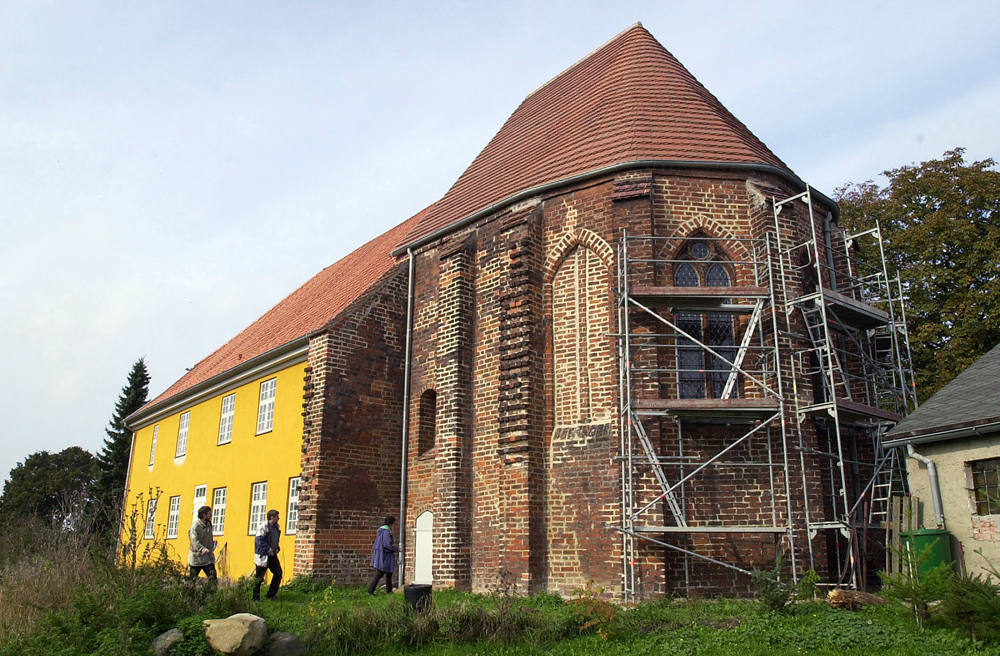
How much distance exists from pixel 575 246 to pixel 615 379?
2.70 meters

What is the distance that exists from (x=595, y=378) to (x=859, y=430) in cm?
483

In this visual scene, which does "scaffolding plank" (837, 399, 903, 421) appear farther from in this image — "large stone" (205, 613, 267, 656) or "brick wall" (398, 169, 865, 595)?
"large stone" (205, 613, 267, 656)

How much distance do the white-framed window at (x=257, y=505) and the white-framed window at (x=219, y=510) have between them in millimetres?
1638

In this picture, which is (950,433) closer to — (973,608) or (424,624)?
(973,608)

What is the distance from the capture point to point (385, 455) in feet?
53.8

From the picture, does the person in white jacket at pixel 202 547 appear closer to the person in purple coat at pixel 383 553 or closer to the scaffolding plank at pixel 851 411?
the person in purple coat at pixel 383 553

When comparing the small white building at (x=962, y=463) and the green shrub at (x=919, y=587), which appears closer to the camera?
the green shrub at (x=919, y=587)

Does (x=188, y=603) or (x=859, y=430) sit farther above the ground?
(x=859, y=430)

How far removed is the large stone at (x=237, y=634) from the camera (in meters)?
8.63

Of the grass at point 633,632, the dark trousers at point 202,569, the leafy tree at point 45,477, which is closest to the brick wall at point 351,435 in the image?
the dark trousers at point 202,569

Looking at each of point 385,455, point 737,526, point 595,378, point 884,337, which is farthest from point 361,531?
point 884,337

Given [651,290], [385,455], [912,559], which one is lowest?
[912,559]

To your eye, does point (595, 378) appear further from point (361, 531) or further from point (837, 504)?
point (361, 531)

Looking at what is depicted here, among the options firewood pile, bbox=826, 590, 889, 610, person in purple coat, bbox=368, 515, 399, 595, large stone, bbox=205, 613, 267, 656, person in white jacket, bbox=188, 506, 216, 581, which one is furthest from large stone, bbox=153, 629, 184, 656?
firewood pile, bbox=826, 590, 889, 610
